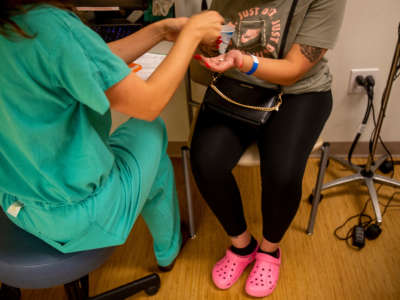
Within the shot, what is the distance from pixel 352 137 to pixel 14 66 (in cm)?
165

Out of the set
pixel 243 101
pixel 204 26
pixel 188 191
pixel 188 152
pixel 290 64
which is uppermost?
pixel 204 26

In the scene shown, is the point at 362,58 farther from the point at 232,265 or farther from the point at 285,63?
the point at 232,265

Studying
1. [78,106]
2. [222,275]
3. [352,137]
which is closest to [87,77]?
[78,106]

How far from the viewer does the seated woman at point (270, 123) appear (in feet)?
3.45

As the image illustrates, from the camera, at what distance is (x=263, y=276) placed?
1.24 meters

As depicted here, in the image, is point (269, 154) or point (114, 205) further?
point (269, 154)

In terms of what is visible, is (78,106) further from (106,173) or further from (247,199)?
(247,199)

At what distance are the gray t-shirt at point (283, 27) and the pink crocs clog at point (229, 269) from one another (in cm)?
65

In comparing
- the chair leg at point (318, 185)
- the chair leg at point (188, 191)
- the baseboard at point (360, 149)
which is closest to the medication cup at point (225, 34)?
the chair leg at point (188, 191)

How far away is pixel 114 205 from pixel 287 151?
567 mm

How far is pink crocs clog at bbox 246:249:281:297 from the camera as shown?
1235mm

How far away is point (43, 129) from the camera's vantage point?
687mm

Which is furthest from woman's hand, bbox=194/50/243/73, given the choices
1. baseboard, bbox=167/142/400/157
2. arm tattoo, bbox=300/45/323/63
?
baseboard, bbox=167/142/400/157

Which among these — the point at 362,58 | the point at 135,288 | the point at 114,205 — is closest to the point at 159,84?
the point at 114,205
